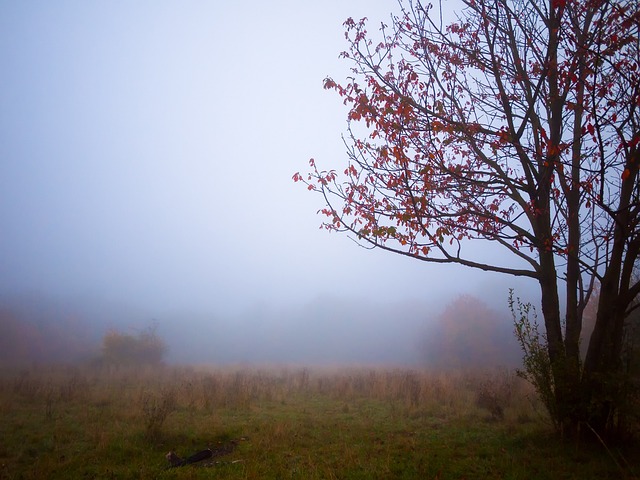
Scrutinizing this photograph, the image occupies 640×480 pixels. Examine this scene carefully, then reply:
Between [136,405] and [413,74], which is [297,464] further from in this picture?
[136,405]

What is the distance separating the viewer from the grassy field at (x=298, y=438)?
17.9ft

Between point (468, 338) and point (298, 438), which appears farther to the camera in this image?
point (468, 338)

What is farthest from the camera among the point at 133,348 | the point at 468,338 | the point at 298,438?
the point at 468,338

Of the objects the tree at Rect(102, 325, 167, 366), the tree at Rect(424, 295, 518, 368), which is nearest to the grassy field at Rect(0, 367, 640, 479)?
the tree at Rect(102, 325, 167, 366)

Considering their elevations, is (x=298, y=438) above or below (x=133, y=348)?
above

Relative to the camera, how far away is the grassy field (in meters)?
5.46

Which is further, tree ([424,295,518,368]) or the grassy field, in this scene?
tree ([424,295,518,368])

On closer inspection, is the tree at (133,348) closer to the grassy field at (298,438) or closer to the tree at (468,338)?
the grassy field at (298,438)

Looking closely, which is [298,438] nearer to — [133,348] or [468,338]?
[133,348]

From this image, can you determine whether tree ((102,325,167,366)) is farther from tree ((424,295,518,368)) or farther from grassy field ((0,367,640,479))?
tree ((424,295,518,368))

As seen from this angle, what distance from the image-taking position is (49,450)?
7.32 metres

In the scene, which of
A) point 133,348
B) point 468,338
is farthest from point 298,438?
point 468,338

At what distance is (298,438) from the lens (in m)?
7.75

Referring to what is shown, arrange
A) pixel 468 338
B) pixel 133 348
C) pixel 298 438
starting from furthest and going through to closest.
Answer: pixel 468 338 → pixel 133 348 → pixel 298 438
